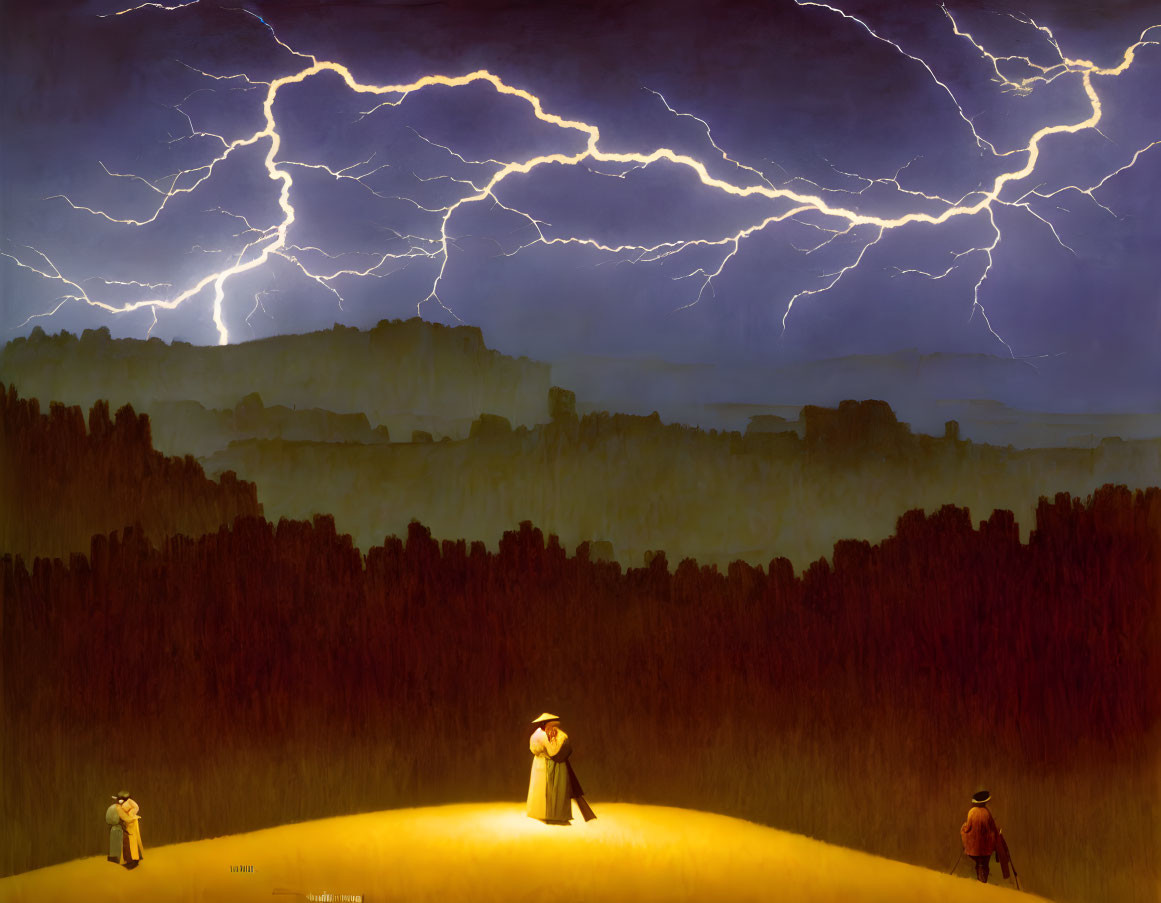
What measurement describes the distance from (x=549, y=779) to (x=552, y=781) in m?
0.02

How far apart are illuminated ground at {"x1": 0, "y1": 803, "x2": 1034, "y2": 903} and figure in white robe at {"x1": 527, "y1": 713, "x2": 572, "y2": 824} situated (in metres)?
0.06

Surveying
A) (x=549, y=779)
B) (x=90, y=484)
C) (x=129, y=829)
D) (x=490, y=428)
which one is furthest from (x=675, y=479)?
(x=129, y=829)

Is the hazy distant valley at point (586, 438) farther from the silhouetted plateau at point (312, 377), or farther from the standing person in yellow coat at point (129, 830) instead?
the standing person in yellow coat at point (129, 830)

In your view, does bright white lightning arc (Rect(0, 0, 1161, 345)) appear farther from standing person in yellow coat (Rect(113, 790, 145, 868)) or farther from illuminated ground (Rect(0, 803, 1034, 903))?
illuminated ground (Rect(0, 803, 1034, 903))

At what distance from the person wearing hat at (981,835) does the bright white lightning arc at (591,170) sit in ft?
7.09

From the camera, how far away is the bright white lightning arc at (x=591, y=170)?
436 cm

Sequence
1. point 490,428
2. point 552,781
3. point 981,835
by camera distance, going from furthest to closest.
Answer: point 490,428 → point 552,781 → point 981,835

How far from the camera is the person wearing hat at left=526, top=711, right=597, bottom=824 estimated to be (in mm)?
4152

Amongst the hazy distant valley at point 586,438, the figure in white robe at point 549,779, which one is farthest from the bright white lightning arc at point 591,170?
the figure in white robe at point 549,779

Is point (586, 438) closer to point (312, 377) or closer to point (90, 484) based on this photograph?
point (312, 377)

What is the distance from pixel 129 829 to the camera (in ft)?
14.0

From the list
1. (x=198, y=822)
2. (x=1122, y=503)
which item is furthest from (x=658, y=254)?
(x=198, y=822)

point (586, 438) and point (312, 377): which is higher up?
point (312, 377)

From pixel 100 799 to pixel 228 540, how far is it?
140 centimetres
